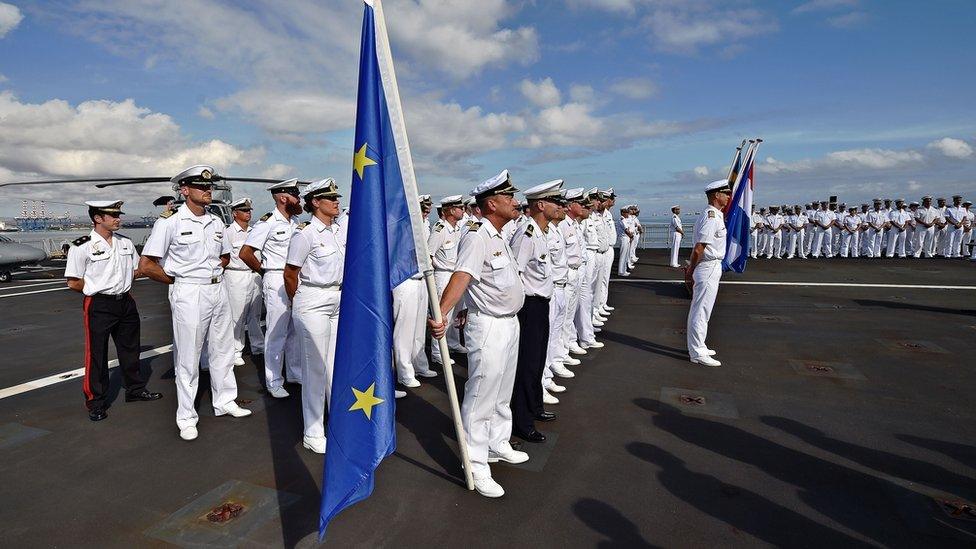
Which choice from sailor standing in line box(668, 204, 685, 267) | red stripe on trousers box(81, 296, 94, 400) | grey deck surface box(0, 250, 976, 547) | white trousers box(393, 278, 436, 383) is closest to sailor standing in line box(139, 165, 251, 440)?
grey deck surface box(0, 250, 976, 547)

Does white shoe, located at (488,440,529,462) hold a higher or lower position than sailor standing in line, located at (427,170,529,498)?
lower

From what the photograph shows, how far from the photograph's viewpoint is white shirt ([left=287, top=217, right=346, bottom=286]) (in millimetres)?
4016

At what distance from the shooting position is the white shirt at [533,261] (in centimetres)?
419

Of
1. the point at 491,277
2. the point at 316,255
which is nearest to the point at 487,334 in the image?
the point at 491,277

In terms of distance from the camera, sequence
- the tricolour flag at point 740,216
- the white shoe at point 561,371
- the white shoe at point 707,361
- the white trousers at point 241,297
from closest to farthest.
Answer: the white shoe at point 561,371, the white shoe at point 707,361, the white trousers at point 241,297, the tricolour flag at point 740,216

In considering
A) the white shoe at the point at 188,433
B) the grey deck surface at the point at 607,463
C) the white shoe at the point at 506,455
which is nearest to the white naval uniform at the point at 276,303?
the grey deck surface at the point at 607,463

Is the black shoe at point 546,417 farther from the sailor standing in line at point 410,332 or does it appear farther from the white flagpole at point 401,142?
the white flagpole at point 401,142

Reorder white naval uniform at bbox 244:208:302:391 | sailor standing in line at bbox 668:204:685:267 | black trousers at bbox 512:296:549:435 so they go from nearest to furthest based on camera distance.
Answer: black trousers at bbox 512:296:549:435 < white naval uniform at bbox 244:208:302:391 < sailor standing in line at bbox 668:204:685:267

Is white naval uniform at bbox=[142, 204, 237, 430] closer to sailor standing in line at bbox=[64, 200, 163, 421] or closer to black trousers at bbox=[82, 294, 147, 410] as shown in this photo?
sailor standing in line at bbox=[64, 200, 163, 421]

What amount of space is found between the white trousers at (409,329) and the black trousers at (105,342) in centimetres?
269

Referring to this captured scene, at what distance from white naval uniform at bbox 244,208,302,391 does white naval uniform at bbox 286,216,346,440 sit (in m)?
1.22

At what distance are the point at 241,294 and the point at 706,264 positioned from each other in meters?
6.18

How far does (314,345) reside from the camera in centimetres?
400

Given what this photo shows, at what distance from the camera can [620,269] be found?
14.8 meters
